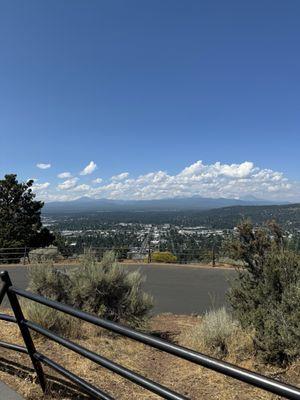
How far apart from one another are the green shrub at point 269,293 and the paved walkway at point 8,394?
137 inches

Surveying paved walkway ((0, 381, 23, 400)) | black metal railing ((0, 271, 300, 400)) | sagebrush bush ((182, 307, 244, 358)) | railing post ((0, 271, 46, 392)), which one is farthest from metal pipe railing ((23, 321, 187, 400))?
sagebrush bush ((182, 307, 244, 358))

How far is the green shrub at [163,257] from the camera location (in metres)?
27.2

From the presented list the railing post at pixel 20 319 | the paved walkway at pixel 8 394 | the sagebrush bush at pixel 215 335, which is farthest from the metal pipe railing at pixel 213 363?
the sagebrush bush at pixel 215 335

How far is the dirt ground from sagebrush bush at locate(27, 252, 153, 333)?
3.75ft

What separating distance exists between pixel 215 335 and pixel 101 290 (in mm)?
3020

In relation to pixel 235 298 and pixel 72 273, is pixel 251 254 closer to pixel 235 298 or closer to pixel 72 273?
pixel 235 298

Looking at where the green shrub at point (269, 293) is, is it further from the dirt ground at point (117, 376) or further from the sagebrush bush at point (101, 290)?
the sagebrush bush at point (101, 290)

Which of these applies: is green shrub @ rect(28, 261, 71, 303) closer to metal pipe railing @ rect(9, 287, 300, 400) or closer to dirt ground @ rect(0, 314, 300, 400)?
dirt ground @ rect(0, 314, 300, 400)

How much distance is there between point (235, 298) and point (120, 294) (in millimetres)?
2619

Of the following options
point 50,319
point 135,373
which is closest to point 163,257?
point 50,319

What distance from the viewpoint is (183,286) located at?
55.7 feet

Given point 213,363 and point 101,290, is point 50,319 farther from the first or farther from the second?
point 213,363

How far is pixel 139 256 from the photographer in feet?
94.5

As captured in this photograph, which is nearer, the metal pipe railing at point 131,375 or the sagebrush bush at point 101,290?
the metal pipe railing at point 131,375
